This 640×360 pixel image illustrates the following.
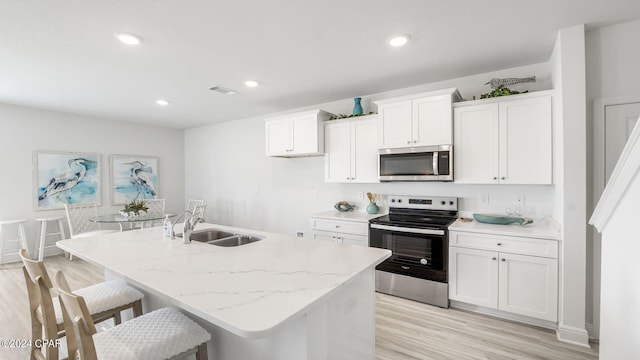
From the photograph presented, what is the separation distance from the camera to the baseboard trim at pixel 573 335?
2.18 meters

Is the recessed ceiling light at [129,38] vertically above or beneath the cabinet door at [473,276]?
above

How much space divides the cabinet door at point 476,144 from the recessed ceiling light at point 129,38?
2.92m

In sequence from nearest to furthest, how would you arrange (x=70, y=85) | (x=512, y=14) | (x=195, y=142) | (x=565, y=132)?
(x=512, y=14)
(x=565, y=132)
(x=70, y=85)
(x=195, y=142)

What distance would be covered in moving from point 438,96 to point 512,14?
1010 millimetres

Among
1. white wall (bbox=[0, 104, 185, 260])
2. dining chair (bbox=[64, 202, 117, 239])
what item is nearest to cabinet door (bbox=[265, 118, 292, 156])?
dining chair (bbox=[64, 202, 117, 239])

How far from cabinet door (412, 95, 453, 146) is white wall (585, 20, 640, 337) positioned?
105 centimetres

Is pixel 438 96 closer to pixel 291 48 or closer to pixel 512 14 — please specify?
pixel 512 14

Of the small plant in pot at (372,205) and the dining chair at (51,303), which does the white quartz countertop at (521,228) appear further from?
the dining chair at (51,303)

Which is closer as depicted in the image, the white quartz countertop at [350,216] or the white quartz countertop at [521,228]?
the white quartz countertop at [521,228]

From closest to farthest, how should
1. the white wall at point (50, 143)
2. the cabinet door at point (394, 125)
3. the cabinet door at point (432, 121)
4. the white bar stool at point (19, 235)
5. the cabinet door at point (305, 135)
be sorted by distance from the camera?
the cabinet door at point (432, 121)
the cabinet door at point (394, 125)
the cabinet door at point (305, 135)
the white bar stool at point (19, 235)
the white wall at point (50, 143)

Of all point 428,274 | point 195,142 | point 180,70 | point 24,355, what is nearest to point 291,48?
point 180,70

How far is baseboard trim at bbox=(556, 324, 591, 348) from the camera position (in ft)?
7.14

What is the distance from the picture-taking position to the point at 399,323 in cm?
255

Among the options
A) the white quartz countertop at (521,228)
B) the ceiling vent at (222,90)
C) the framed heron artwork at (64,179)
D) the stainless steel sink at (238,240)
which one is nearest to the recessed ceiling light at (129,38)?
the ceiling vent at (222,90)
